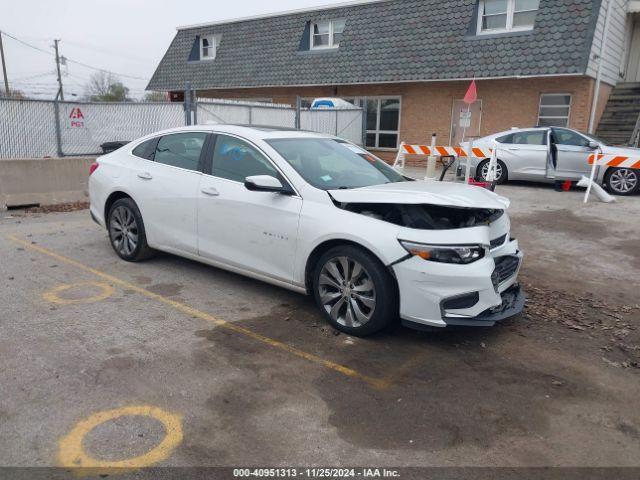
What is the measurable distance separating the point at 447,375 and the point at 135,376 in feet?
7.03

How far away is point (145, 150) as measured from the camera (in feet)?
19.7

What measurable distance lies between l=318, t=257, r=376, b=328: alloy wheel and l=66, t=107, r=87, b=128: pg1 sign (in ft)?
28.6

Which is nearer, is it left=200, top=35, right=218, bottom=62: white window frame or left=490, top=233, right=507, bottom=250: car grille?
left=490, top=233, right=507, bottom=250: car grille

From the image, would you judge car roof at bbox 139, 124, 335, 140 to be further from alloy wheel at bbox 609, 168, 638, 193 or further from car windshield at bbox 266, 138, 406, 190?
alloy wheel at bbox 609, 168, 638, 193

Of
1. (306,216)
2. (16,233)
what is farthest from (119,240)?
(306,216)

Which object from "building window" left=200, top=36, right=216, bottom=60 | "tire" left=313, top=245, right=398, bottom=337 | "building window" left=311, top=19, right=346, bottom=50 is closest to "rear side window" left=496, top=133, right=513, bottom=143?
"building window" left=311, top=19, right=346, bottom=50

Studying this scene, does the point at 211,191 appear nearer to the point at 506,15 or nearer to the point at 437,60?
the point at 437,60

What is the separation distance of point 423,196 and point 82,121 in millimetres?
9283

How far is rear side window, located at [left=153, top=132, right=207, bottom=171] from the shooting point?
5.43 meters

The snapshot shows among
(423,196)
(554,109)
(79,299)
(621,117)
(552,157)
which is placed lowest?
(79,299)

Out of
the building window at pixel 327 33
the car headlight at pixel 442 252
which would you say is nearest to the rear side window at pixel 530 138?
the building window at pixel 327 33

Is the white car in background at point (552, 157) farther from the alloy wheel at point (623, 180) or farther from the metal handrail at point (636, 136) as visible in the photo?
the metal handrail at point (636, 136)

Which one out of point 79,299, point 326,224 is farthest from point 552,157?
point 79,299

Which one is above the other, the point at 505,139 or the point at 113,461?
the point at 505,139
